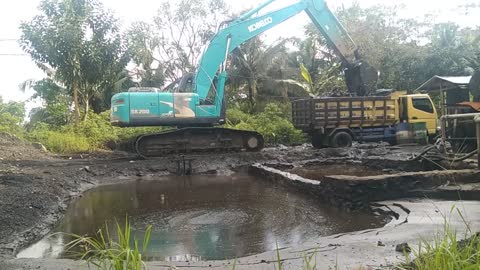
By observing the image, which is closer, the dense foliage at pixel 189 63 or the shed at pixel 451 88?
the shed at pixel 451 88

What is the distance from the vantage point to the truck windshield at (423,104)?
15.5 m

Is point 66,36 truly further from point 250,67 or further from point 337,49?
point 250,67

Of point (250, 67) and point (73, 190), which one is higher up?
point (250, 67)

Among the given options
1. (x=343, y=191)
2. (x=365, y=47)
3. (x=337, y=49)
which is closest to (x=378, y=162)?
(x=343, y=191)

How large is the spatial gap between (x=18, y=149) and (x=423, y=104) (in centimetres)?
1405

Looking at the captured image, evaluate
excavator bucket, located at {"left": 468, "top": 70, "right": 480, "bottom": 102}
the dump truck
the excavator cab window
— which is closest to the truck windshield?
the dump truck

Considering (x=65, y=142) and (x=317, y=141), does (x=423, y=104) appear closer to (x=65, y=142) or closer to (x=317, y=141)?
(x=317, y=141)

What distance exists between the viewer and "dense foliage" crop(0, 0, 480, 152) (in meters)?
15.9

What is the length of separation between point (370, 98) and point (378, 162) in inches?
185

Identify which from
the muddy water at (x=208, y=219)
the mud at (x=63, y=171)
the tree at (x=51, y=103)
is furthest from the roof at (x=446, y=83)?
the tree at (x=51, y=103)

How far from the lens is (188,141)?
13.7 meters

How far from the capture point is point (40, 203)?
6.86m

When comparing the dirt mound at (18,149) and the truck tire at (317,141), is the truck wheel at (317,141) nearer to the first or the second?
the truck tire at (317,141)

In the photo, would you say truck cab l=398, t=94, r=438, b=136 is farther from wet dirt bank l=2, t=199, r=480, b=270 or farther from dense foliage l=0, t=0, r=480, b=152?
wet dirt bank l=2, t=199, r=480, b=270
